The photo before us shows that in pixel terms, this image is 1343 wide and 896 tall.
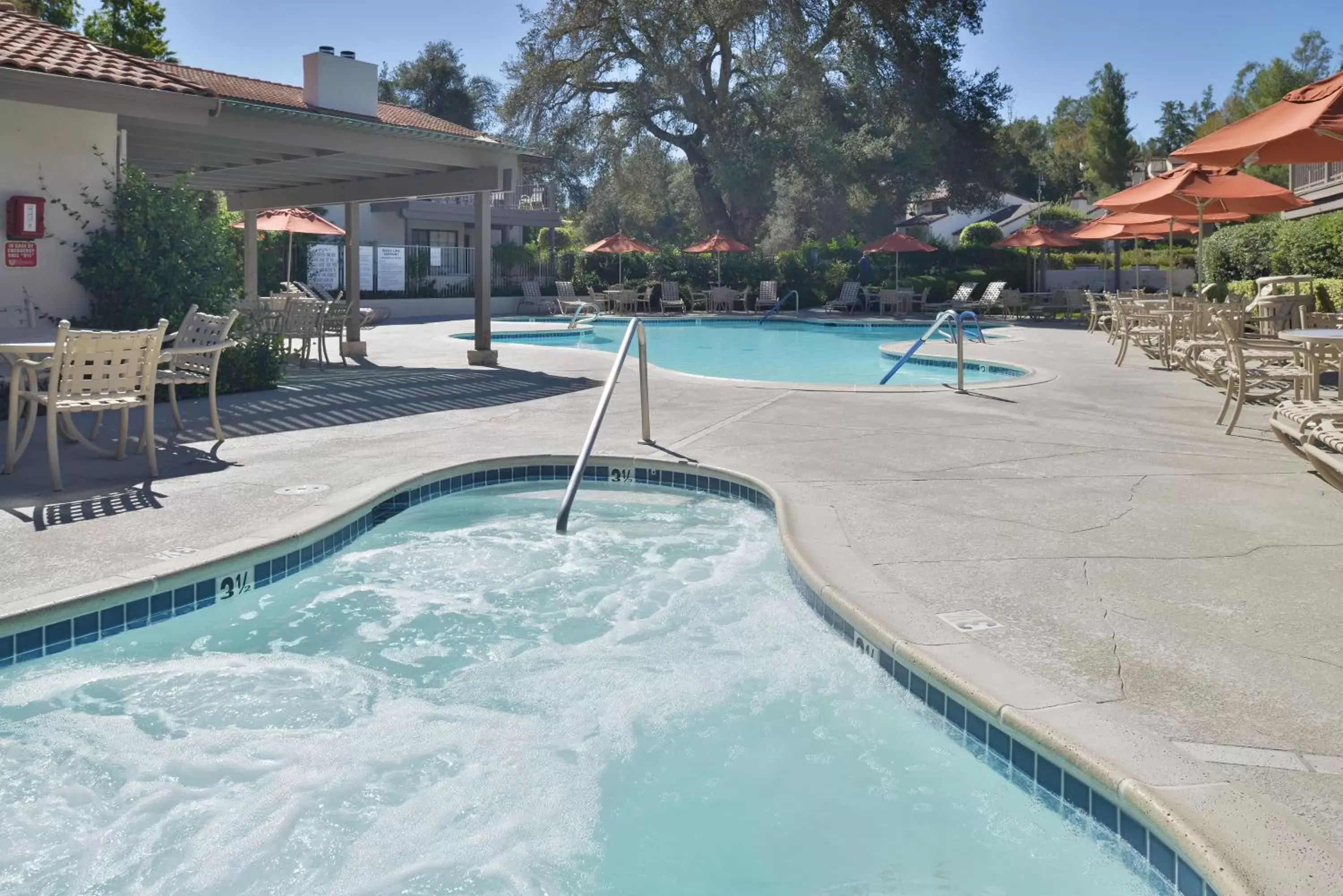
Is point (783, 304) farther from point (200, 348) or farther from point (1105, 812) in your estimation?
point (1105, 812)

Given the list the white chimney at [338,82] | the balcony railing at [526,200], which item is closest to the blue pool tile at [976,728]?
the white chimney at [338,82]

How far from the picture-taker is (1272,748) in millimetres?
2990

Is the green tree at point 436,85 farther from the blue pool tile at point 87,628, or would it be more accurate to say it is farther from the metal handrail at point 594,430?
the blue pool tile at point 87,628

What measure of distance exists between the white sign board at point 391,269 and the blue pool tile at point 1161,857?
27.5 metres

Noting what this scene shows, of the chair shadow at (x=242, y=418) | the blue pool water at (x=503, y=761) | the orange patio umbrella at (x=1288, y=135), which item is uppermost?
the orange patio umbrella at (x=1288, y=135)

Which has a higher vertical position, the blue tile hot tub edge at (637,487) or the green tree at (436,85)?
the green tree at (436,85)

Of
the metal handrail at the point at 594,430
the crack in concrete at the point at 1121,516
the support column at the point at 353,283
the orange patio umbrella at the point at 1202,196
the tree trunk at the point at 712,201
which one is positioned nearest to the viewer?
the crack in concrete at the point at 1121,516

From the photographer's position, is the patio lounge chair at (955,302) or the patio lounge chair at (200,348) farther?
the patio lounge chair at (955,302)

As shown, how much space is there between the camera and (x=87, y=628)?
14.0ft

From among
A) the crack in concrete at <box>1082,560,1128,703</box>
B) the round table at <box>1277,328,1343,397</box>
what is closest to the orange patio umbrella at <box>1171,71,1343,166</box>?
the round table at <box>1277,328,1343,397</box>

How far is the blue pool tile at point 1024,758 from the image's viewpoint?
10.3 feet

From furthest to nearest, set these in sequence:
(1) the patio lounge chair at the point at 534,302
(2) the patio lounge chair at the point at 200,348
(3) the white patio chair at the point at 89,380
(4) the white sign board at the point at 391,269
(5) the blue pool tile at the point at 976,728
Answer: (1) the patio lounge chair at the point at 534,302, (4) the white sign board at the point at 391,269, (2) the patio lounge chair at the point at 200,348, (3) the white patio chair at the point at 89,380, (5) the blue pool tile at the point at 976,728

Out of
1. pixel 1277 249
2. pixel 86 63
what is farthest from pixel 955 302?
pixel 86 63

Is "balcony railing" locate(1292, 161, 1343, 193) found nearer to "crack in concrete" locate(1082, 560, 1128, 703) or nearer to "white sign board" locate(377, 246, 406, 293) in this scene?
"crack in concrete" locate(1082, 560, 1128, 703)
